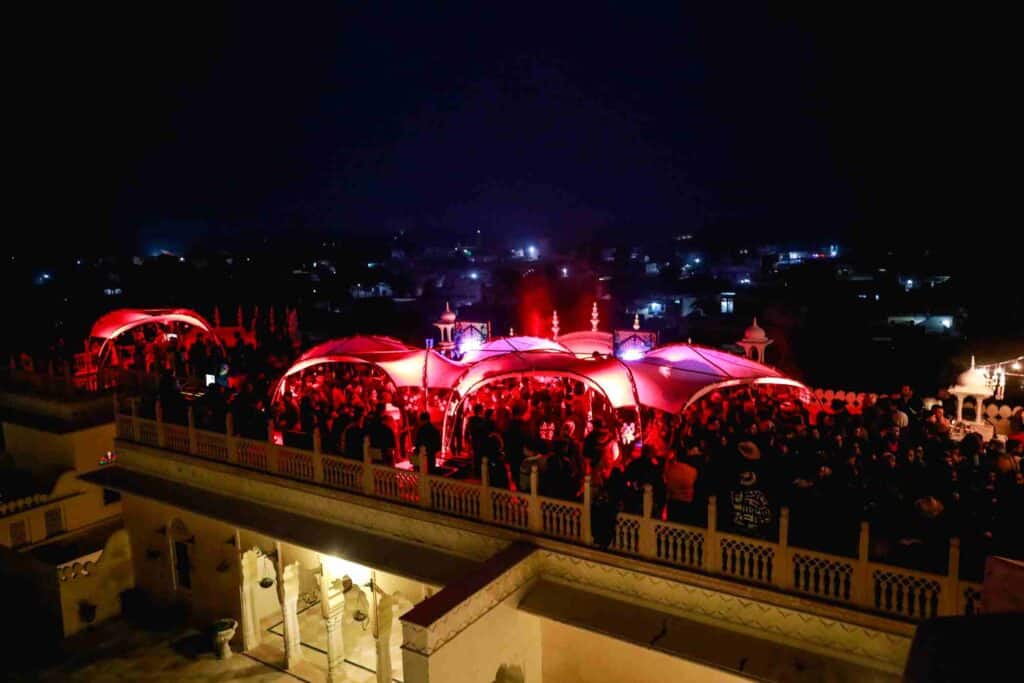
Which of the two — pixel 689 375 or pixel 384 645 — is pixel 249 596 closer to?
pixel 384 645

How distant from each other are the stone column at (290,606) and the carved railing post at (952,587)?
1024cm

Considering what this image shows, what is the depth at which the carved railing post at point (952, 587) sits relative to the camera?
7.07 metres

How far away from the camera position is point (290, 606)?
1310cm

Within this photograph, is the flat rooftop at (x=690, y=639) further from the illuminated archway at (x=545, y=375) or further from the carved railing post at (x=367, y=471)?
the illuminated archway at (x=545, y=375)

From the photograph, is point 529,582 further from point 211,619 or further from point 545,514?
point 211,619

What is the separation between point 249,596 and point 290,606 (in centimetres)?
130

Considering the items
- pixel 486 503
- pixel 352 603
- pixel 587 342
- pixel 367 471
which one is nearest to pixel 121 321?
pixel 367 471

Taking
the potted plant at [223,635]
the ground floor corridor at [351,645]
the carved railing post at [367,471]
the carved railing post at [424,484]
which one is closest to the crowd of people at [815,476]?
the carved railing post at [424,484]

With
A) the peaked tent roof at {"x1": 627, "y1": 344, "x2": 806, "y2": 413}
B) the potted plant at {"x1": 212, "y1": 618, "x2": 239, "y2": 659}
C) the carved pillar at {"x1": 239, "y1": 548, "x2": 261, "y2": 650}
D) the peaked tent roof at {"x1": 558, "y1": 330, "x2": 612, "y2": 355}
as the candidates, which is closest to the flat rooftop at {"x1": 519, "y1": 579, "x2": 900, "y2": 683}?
the peaked tent roof at {"x1": 627, "y1": 344, "x2": 806, "y2": 413}

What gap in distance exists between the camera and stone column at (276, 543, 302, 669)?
1290cm

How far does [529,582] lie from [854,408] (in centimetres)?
837

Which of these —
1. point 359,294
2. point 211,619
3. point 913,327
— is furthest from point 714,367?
point 359,294

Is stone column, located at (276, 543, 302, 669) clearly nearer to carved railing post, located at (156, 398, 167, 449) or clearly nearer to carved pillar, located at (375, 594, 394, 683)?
carved pillar, located at (375, 594, 394, 683)

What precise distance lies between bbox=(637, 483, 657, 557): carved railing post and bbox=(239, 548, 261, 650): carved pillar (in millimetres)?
8103
